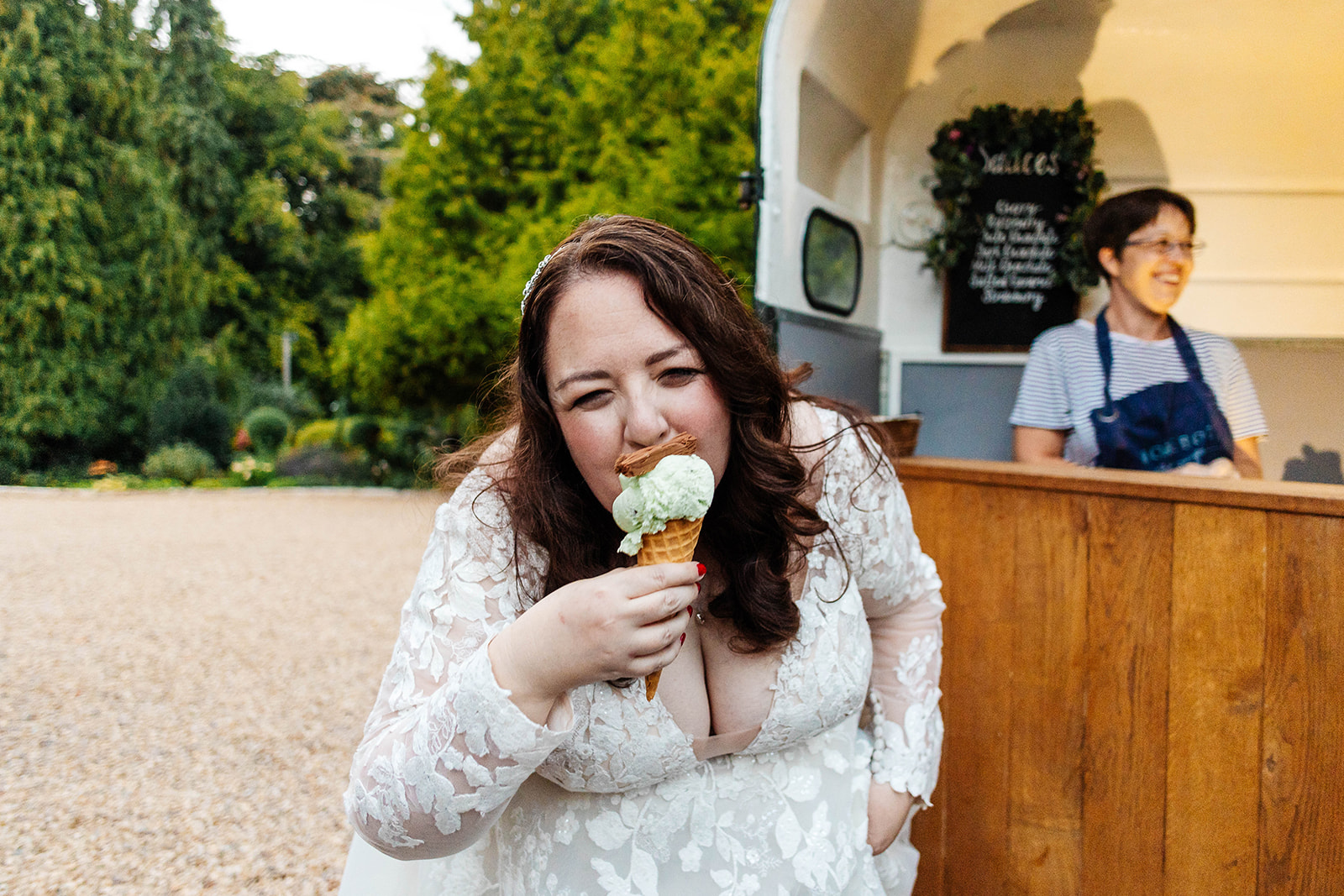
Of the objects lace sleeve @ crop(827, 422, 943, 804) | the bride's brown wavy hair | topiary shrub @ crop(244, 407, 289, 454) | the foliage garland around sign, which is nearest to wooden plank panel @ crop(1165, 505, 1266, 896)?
lace sleeve @ crop(827, 422, 943, 804)

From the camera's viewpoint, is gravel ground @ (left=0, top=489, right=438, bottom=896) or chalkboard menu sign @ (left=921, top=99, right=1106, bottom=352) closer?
gravel ground @ (left=0, top=489, right=438, bottom=896)

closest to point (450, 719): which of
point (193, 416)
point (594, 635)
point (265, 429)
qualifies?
point (594, 635)

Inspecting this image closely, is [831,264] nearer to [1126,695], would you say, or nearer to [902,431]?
[902,431]

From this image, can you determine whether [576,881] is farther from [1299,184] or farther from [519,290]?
[519,290]

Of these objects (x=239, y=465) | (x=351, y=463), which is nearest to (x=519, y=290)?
(x=351, y=463)

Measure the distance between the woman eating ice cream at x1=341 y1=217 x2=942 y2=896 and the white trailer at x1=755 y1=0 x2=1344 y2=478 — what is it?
69.9 inches

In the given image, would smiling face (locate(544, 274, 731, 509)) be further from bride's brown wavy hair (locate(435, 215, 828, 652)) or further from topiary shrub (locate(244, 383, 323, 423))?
topiary shrub (locate(244, 383, 323, 423))

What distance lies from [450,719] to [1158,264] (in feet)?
9.75

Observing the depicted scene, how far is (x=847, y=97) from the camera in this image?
4.01 meters

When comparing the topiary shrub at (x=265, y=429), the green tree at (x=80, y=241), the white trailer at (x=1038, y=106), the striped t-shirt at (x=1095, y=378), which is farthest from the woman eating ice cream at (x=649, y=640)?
the topiary shrub at (x=265, y=429)

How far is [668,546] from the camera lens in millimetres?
1314

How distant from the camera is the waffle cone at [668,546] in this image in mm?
1305

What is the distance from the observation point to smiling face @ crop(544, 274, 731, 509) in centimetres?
132

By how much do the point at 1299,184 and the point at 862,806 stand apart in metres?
3.89
